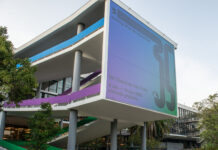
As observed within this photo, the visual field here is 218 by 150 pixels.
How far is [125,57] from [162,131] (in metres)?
21.2

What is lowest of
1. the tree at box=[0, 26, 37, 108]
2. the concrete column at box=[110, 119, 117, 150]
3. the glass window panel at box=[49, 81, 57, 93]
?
the concrete column at box=[110, 119, 117, 150]

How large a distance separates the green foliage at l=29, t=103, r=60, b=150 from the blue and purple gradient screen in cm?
530

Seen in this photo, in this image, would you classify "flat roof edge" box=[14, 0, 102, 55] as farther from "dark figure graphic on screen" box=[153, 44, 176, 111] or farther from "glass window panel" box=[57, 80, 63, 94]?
"glass window panel" box=[57, 80, 63, 94]

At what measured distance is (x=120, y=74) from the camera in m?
18.1

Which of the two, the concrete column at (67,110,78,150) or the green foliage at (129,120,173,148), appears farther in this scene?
the green foliage at (129,120,173,148)

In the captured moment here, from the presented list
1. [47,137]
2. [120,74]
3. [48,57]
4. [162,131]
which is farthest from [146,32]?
[162,131]

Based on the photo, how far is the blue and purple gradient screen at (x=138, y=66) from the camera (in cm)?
1789

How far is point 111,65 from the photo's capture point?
17.6 metres

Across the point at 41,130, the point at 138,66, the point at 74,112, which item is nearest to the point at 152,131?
the point at 138,66

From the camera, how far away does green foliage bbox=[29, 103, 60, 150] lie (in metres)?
16.5

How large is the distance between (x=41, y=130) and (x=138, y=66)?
1014 cm

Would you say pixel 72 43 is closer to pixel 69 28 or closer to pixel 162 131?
pixel 69 28

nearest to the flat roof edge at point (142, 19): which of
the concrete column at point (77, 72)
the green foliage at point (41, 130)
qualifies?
the concrete column at point (77, 72)

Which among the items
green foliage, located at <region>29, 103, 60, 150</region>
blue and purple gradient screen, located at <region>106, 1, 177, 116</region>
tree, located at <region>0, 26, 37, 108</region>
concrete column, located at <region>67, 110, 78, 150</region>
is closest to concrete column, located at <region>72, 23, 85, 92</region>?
concrete column, located at <region>67, 110, 78, 150</region>
